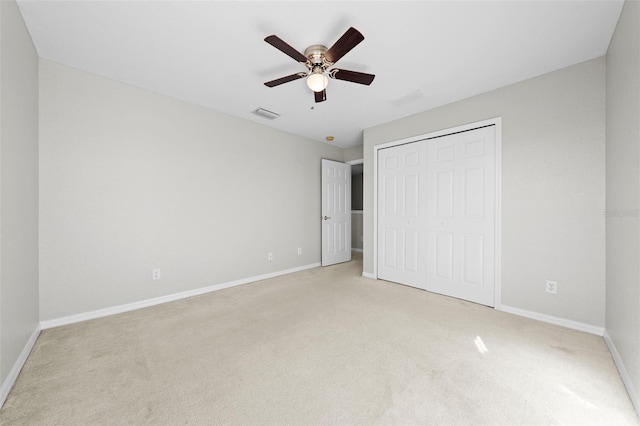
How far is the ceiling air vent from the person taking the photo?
352cm

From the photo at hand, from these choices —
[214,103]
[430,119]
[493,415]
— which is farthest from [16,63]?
[430,119]

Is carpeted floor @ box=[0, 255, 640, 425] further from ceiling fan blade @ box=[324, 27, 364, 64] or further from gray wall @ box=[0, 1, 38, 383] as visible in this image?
ceiling fan blade @ box=[324, 27, 364, 64]

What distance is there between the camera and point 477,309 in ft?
9.32

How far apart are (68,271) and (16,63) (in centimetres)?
180

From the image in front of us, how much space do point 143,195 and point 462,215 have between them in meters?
3.88

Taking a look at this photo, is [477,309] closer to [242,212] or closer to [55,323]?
[242,212]

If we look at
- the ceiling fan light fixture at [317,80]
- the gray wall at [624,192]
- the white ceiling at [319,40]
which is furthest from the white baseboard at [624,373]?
the ceiling fan light fixture at [317,80]

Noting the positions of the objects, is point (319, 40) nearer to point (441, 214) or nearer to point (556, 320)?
point (441, 214)

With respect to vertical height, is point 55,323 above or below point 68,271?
below

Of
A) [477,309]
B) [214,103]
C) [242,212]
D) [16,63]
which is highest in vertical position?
[214,103]

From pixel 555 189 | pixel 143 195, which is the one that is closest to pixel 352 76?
pixel 555 189

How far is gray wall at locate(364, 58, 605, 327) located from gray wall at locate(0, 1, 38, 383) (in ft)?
13.8

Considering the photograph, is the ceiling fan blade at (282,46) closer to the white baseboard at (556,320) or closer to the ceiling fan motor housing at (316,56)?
the ceiling fan motor housing at (316,56)

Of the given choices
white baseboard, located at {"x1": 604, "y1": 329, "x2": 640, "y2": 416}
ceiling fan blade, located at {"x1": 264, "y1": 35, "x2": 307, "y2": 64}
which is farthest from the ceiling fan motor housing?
white baseboard, located at {"x1": 604, "y1": 329, "x2": 640, "y2": 416}
